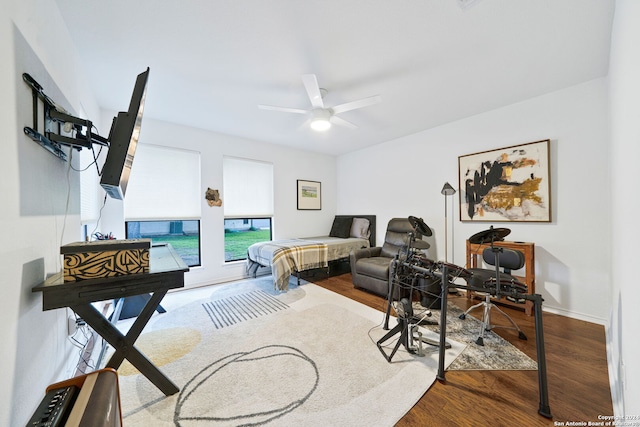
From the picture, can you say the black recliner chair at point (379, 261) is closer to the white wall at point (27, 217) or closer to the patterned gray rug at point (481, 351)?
the patterned gray rug at point (481, 351)

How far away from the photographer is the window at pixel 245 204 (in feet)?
13.3

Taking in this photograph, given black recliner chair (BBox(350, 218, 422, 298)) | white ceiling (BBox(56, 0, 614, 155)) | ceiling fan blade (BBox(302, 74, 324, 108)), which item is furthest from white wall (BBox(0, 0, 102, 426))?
black recliner chair (BBox(350, 218, 422, 298))

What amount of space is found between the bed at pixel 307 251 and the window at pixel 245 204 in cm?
39

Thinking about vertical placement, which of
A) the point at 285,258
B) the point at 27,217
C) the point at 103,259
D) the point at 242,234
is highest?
the point at 27,217

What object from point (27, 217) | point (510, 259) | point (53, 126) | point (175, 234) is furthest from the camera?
point (175, 234)

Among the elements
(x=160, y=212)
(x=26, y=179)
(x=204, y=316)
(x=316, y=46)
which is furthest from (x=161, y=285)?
(x=160, y=212)

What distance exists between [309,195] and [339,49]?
10.9 ft

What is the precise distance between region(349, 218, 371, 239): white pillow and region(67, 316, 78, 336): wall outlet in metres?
4.11

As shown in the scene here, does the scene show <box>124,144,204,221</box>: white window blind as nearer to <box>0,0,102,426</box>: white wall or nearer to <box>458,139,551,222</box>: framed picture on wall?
<box>0,0,102,426</box>: white wall

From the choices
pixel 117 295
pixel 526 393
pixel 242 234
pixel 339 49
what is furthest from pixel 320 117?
pixel 526 393

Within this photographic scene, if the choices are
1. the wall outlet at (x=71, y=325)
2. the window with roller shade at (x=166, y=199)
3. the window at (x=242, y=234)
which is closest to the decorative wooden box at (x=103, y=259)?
the wall outlet at (x=71, y=325)

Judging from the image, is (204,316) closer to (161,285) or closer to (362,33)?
(161,285)

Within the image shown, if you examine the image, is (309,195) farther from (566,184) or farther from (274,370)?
(566,184)

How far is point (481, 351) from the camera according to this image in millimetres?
1919
